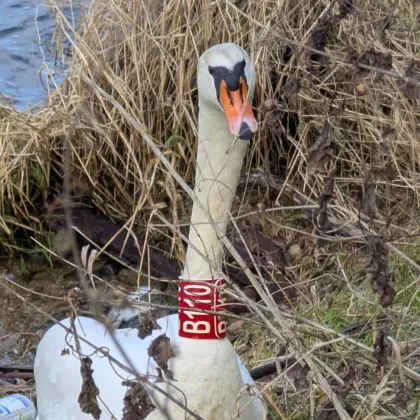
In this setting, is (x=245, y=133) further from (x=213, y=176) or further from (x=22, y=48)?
(x=22, y=48)

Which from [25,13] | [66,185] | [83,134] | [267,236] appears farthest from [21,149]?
[66,185]

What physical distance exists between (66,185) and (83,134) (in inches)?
121

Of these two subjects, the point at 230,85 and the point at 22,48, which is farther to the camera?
the point at 22,48

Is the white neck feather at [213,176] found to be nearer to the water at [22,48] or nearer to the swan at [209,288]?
the swan at [209,288]

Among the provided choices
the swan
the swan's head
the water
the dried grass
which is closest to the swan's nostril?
the swan's head

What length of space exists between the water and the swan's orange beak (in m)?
3.84

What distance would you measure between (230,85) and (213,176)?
28 cm

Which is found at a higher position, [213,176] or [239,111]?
[239,111]

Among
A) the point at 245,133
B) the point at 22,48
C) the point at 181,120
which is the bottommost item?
the point at 22,48

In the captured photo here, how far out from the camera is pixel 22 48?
7172 millimetres

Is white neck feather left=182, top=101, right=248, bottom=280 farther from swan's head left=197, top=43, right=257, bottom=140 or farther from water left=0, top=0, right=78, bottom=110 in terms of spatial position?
water left=0, top=0, right=78, bottom=110

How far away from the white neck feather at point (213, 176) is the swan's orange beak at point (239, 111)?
0.13 m

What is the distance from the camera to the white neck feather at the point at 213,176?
2809 millimetres

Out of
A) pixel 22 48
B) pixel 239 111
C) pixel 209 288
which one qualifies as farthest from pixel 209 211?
pixel 22 48
